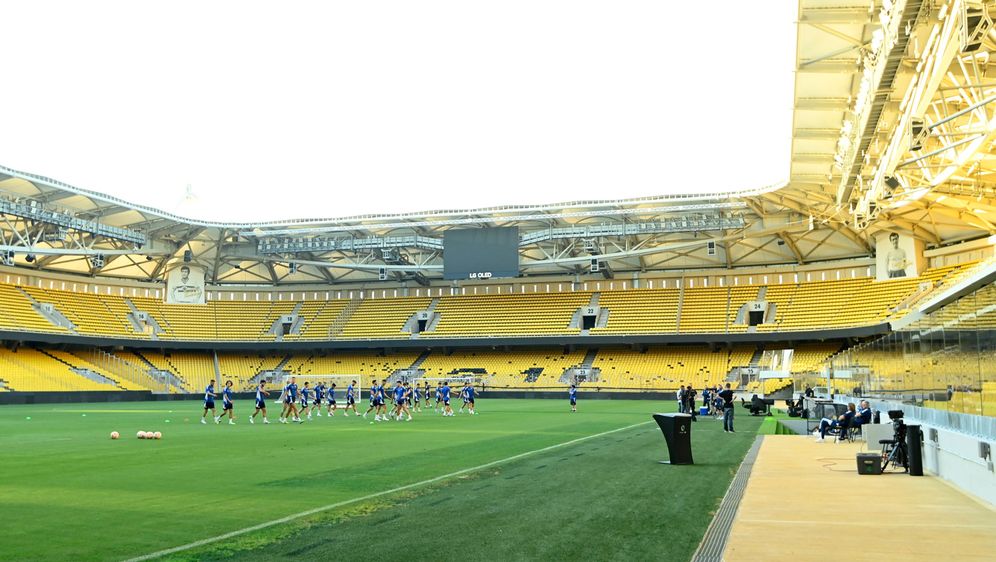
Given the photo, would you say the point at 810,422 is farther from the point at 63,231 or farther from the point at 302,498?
the point at 63,231

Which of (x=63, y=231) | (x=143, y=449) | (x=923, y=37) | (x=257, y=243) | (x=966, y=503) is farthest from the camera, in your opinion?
(x=257, y=243)

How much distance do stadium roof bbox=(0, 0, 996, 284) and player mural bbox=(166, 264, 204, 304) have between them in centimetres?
117

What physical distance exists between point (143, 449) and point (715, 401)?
79.4 ft

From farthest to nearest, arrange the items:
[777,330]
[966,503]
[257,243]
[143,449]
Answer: [257,243] → [777,330] → [143,449] → [966,503]

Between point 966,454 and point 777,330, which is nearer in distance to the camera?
point 966,454

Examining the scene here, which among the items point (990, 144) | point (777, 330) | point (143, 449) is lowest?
point (143, 449)

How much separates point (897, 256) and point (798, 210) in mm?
11433

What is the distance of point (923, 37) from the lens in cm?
2223

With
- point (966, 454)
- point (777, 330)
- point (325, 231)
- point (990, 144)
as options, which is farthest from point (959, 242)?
point (966, 454)

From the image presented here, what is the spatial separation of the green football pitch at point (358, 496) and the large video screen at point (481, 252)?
34.4m

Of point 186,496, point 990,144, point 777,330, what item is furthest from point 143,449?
point 777,330

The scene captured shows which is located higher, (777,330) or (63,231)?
(63,231)

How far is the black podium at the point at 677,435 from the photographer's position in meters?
15.7

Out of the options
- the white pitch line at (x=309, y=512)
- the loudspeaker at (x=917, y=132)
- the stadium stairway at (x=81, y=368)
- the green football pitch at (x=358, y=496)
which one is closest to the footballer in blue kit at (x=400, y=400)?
the green football pitch at (x=358, y=496)
